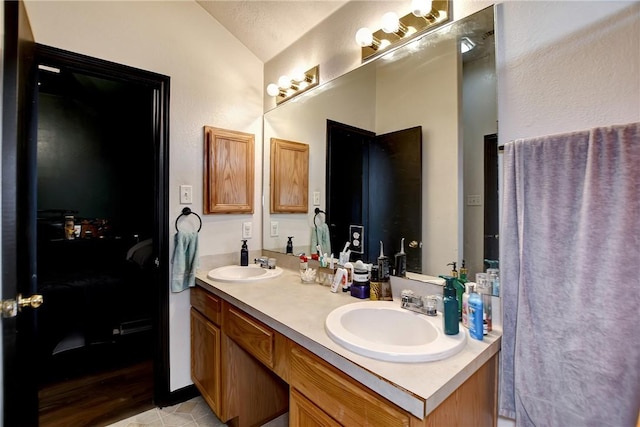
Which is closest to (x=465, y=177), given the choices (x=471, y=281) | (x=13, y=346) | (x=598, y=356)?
(x=471, y=281)

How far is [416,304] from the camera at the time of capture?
120 centimetres

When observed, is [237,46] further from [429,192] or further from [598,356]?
[598,356]

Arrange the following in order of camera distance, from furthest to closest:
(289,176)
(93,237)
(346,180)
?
(93,237)
(289,176)
(346,180)

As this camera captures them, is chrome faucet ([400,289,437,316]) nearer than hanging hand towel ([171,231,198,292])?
Yes

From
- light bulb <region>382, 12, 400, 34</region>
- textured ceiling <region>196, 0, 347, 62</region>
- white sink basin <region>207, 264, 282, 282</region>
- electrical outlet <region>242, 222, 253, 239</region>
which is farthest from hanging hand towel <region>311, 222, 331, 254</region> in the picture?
textured ceiling <region>196, 0, 347, 62</region>

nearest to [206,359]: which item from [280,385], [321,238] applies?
[280,385]

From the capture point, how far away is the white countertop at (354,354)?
0.75 m

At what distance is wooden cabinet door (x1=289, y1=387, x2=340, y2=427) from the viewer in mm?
956

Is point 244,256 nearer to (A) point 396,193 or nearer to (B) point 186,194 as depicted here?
(B) point 186,194

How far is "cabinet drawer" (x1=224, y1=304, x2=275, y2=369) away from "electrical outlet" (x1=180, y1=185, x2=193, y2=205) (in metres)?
0.75

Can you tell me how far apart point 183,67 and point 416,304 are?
1.92m

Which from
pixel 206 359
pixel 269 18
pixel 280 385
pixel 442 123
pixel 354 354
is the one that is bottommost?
pixel 280 385

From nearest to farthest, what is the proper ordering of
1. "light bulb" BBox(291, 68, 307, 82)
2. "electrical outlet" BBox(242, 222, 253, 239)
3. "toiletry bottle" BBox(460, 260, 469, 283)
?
"toiletry bottle" BBox(460, 260, 469, 283)
"light bulb" BBox(291, 68, 307, 82)
"electrical outlet" BBox(242, 222, 253, 239)

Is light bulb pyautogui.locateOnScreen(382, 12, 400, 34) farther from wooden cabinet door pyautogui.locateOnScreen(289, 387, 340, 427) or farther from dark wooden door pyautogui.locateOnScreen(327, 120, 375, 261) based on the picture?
wooden cabinet door pyautogui.locateOnScreen(289, 387, 340, 427)
